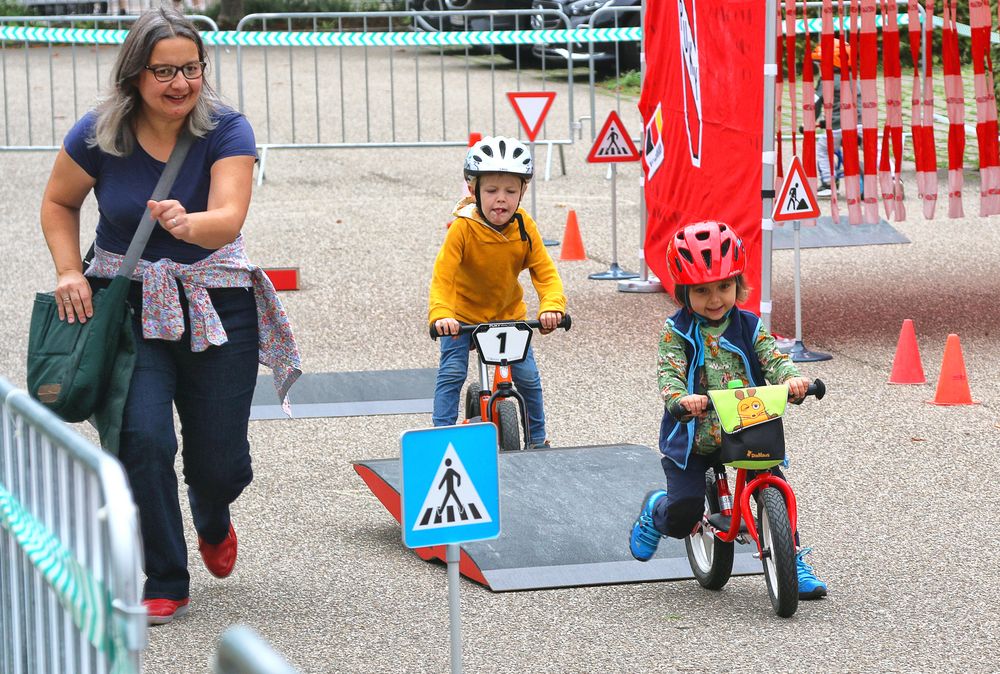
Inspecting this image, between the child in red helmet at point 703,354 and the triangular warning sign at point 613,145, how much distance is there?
7288 mm

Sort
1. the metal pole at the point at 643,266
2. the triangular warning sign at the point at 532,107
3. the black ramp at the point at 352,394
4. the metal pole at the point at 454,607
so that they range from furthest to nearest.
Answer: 1. the triangular warning sign at the point at 532,107
2. the metal pole at the point at 643,266
3. the black ramp at the point at 352,394
4. the metal pole at the point at 454,607

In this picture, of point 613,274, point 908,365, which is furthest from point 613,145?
point 908,365

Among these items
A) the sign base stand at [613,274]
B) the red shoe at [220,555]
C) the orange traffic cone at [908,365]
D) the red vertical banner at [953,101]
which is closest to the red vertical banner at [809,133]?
the red vertical banner at [953,101]

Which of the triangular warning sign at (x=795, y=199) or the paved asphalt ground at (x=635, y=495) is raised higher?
the triangular warning sign at (x=795, y=199)

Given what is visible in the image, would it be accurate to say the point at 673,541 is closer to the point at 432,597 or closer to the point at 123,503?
the point at 432,597

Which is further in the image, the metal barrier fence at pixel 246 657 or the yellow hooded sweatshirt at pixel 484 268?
the yellow hooded sweatshirt at pixel 484 268

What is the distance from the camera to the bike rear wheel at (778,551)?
512cm

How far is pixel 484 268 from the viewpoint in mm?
6883

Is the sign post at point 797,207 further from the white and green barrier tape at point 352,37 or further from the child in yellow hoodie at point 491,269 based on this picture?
the white and green barrier tape at point 352,37

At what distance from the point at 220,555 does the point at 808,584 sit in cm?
209

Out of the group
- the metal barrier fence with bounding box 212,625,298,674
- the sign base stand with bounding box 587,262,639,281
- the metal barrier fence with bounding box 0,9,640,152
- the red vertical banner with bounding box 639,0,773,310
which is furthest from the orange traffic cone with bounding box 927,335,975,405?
the metal barrier fence with bounding box 0,9,640,152

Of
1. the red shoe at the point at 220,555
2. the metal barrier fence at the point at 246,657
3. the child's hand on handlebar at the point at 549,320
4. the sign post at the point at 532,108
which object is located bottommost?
the red shoe at the point at 220,555

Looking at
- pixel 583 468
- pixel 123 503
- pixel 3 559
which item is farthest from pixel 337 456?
pixel 123 503

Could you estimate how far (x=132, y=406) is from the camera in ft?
16.5
